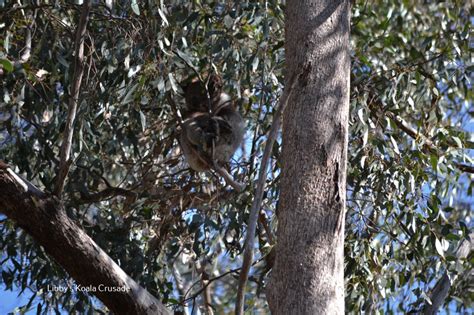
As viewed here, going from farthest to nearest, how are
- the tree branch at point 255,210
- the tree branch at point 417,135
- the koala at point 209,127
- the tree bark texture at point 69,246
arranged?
the koala at point 209,127
the tree branch at point 417,135
the tree bark texture at point 69,246
the tree branch at point 255,210

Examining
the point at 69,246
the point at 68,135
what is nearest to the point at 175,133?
the point at 68,135

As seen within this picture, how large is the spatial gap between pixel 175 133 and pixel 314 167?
238cm

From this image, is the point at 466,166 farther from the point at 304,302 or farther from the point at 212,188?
the point at 304,302

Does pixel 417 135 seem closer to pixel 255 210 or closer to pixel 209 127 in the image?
pixel 209 127

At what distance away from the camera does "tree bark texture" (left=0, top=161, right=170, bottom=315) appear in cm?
290

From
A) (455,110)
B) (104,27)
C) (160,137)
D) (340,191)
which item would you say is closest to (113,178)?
(160,137)

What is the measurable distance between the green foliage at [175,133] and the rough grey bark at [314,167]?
1.03 m

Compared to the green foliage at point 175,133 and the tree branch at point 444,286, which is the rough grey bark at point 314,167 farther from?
the tree branch at point 444,286

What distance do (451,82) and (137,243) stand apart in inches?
78.7

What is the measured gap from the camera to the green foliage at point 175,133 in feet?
12.8

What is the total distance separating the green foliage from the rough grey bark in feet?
3.38

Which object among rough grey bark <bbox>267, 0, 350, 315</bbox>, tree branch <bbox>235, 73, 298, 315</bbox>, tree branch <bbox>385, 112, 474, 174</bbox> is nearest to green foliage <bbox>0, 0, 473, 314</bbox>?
tree branch <bbox>385, 112, 474, 174</bbox>

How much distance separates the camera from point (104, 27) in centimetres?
421

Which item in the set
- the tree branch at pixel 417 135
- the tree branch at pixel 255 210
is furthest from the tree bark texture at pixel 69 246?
the tree branch at pixel 417 135
